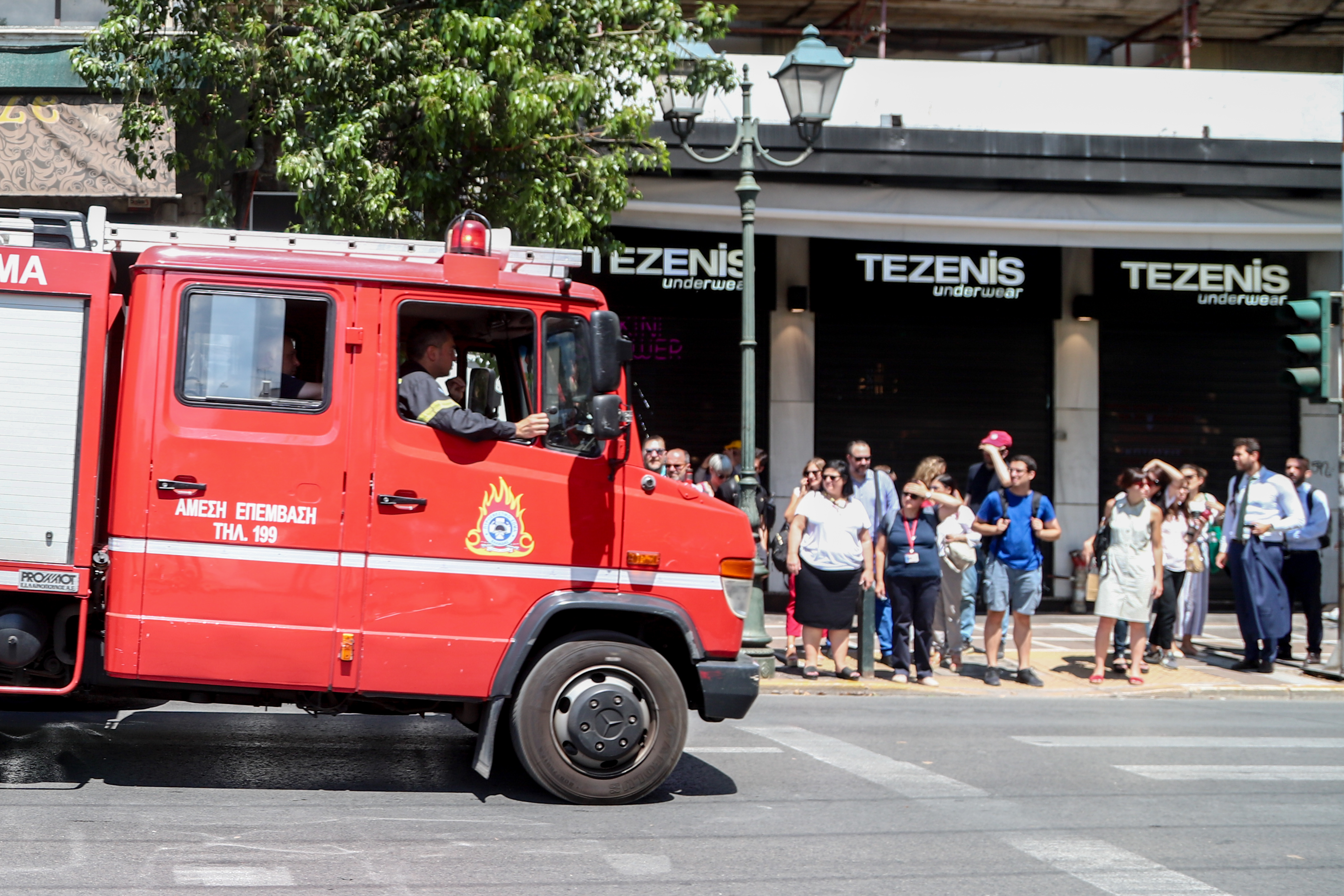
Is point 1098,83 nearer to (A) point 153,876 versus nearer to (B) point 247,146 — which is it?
(B) point 247,146

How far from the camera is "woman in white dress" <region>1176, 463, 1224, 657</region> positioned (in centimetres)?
1386

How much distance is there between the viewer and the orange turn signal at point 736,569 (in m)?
6.57

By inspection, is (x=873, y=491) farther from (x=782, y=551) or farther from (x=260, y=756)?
(x=260, y=756)

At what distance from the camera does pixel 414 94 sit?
10.7 meters

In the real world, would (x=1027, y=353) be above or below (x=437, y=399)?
above

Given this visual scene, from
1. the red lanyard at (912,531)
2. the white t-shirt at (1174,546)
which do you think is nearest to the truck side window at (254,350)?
the red lanyard at (912,531)

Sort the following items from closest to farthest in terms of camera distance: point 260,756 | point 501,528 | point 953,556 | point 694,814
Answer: point 501,528 < point 694,814 < point 260,756 < point 953,556

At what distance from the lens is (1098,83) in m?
16.6

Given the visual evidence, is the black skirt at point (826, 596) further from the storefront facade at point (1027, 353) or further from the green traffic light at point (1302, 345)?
the storefront facade at point (1027, 353)

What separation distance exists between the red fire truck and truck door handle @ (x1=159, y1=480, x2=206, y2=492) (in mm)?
19

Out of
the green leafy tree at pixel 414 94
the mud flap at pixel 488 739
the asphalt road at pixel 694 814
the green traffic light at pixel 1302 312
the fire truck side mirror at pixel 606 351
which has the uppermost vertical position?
the green leafy tree at pixel 414 94

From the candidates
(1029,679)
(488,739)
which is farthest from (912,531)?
(488,739)

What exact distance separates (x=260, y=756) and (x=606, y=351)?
10.5 ft

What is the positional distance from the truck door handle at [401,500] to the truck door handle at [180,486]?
30.9 inches
